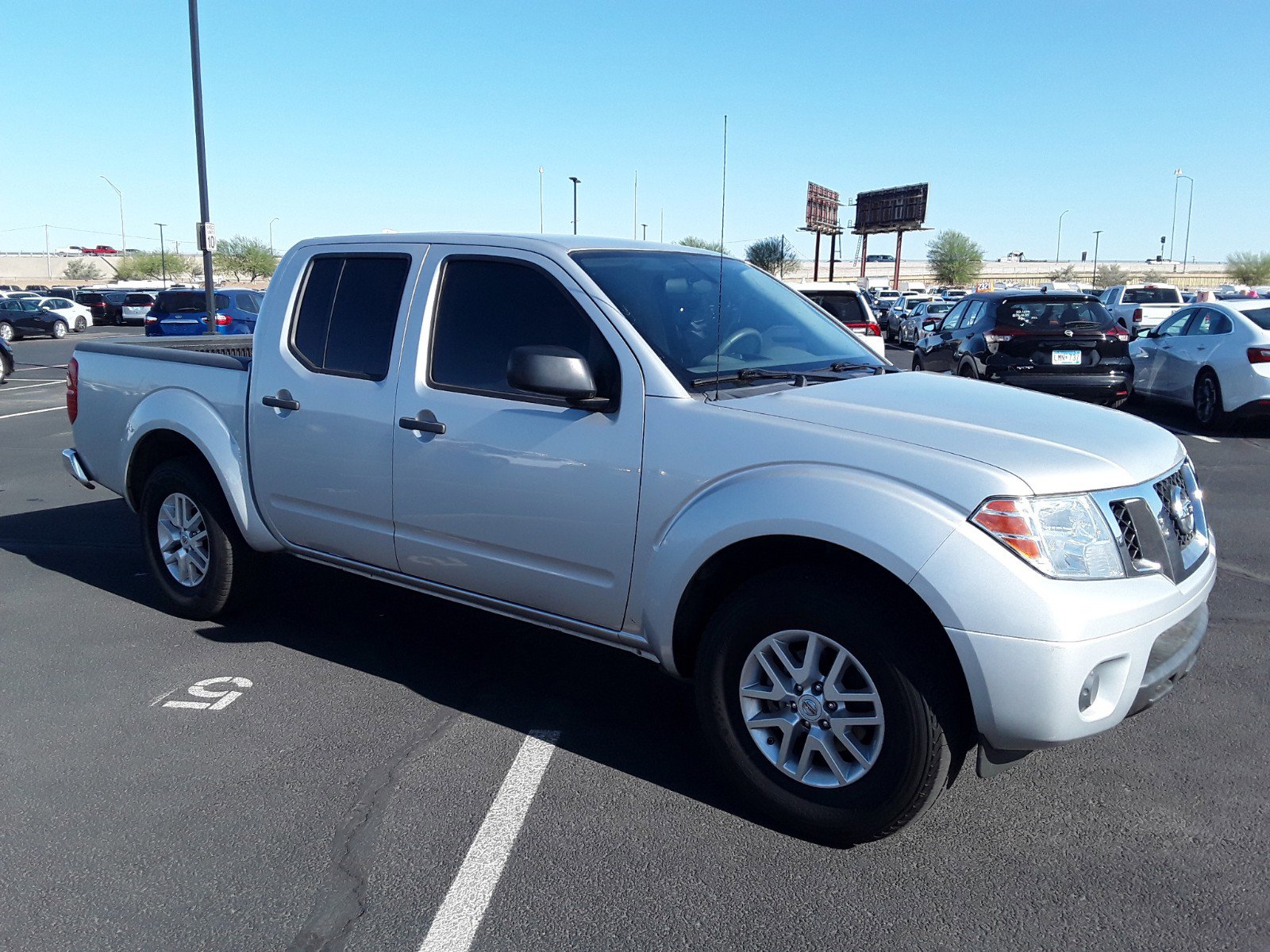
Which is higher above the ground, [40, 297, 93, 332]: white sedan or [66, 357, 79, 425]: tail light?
[66, 357, 79, 425]: tail light

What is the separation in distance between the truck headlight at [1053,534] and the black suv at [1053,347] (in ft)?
30.2

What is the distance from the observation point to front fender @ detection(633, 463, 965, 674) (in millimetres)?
3029

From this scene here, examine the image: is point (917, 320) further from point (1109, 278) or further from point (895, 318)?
point (1109, 278)

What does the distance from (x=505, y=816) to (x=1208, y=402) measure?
11484mm

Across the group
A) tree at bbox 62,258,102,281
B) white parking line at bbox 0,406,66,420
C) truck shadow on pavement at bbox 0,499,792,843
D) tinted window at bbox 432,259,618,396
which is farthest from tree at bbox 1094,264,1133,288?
tinted window at bbox 432,259,618,396

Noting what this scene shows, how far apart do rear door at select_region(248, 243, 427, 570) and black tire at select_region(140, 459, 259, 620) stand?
0.39 metres

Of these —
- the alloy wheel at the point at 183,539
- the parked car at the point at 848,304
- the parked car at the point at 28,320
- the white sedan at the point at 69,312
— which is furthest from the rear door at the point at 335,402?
the white sedan at the point at 69,312

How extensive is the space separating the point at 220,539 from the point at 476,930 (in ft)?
9.59

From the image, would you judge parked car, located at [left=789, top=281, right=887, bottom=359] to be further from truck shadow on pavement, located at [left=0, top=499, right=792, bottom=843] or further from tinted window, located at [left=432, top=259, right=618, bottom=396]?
tinted window, located at [left=432, top=259, right=618, bottom=396]

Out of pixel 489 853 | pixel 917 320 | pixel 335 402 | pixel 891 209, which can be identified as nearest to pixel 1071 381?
pixel 335 402

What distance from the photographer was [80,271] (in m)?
105

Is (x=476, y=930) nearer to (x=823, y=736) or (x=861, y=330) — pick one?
(x=823, y=736)

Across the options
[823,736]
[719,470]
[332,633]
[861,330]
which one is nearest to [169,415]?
[332,633]

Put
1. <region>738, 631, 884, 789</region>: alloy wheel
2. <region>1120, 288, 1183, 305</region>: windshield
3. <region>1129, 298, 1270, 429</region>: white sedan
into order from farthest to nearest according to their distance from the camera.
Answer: <region>1120, 288, 1183, 305</region>: windshield < <region>1129, 298, 1270, 429</region>: white sedan < <region>738, 631, 884, 789</region>: alloy wheel
